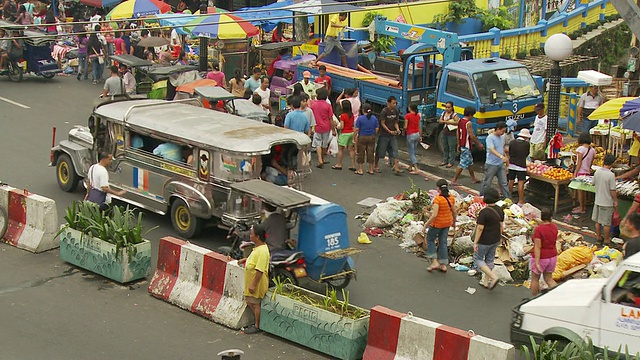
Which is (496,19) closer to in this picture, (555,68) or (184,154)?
(555,68)

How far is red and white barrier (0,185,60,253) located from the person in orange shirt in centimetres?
600

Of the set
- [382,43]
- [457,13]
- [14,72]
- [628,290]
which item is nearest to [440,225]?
[628,290]

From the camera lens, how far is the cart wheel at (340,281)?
45.0 feet

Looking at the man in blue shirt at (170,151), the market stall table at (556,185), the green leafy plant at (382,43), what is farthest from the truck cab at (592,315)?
the green leafy plant at (382,43)

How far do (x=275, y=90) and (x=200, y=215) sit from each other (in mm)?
9906

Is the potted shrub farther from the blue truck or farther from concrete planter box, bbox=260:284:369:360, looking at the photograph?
the blue truck

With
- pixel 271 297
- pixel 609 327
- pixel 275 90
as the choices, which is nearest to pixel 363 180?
pixel 275 90

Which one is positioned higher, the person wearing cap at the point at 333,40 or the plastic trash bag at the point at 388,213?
the person wearing cap at the point at 333,40

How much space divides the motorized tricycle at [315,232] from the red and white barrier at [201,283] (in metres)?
0.91

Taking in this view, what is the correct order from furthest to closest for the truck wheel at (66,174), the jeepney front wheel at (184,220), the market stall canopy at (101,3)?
1. the market stall canopy at (101,3)
2. the truck wheel at (66,174)
3. the jeepney front wheel at (184,220)

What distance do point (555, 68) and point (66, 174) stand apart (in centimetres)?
980

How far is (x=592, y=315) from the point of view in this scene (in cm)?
1088

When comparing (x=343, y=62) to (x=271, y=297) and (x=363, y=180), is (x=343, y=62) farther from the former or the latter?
(x=271, y=297)

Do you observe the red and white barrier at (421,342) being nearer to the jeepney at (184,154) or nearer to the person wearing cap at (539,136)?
the jeepney at (184,154)
